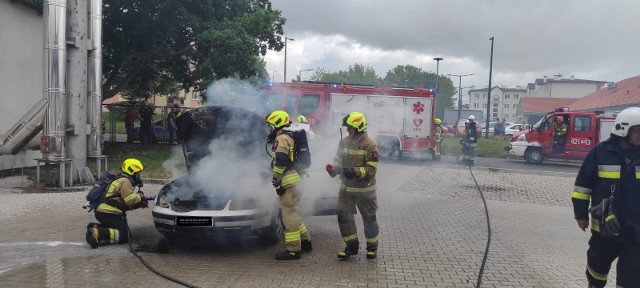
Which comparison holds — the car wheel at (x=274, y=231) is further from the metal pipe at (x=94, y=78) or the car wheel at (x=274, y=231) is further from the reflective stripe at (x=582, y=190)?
the metal pipe at (x=94, y=78)

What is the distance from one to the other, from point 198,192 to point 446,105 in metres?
83.2

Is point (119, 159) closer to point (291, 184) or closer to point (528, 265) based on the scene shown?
point (291, 184)

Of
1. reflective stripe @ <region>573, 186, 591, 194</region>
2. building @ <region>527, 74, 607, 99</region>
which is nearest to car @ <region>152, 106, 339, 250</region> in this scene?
reflective stripe @ <region>573, 186, 591, 194</region>

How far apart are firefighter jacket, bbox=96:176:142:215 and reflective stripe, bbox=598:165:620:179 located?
5.23 metres

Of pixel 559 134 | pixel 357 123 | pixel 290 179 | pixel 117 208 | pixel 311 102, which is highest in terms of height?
pixel 311 102

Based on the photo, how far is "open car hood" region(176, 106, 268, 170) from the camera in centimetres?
679

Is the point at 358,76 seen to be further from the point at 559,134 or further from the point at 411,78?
the point at 559,134

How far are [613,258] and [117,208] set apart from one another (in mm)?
5585

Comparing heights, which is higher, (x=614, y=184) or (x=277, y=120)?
(x=277, y=120)

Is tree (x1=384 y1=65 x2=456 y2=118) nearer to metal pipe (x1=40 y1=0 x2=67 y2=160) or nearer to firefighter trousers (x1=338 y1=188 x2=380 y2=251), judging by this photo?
metal pipe (x1=40 y1=0 x2=67 y2=160)

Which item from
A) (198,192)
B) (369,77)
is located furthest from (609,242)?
(369,77)

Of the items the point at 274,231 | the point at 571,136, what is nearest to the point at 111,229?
the point at 274,231

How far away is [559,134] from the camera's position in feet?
58.4

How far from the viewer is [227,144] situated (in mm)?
7113
